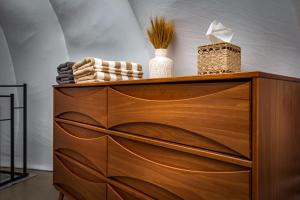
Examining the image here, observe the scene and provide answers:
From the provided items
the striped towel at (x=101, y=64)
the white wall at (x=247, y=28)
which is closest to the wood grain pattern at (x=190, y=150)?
the striped towel at (x=101, y=64)

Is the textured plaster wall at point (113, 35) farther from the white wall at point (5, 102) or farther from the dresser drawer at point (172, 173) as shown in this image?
the dresser drawer at point (172, 173)

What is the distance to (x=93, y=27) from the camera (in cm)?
215

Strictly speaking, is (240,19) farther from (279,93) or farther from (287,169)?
(287,169)

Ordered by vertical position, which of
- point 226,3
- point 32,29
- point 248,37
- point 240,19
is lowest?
point 248,37

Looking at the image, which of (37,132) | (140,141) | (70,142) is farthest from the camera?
(37,132)

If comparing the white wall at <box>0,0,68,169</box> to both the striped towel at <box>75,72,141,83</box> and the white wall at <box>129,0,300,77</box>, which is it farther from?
A: the white wall at <box>129,0,300,77</box>

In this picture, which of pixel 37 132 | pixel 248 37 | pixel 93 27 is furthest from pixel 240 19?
pixel 37 132

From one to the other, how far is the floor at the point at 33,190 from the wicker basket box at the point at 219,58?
1685 millimetres

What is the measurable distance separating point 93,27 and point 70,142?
104 centimetres

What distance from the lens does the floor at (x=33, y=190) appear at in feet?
6.69

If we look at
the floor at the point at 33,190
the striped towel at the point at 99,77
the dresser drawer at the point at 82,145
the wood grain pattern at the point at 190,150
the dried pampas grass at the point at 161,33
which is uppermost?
the dried pampas grass at the point at 161,33

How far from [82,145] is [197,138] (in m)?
0.88

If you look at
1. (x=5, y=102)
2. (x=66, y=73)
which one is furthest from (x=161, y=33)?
(x=5, y=102)

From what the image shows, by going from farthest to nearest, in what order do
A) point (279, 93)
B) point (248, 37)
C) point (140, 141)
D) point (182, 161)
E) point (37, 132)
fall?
1. point (37, 132)
2. point (248, 37)
3. point (140, 141)
4. point (182, 161)
5. point (279, 93)
